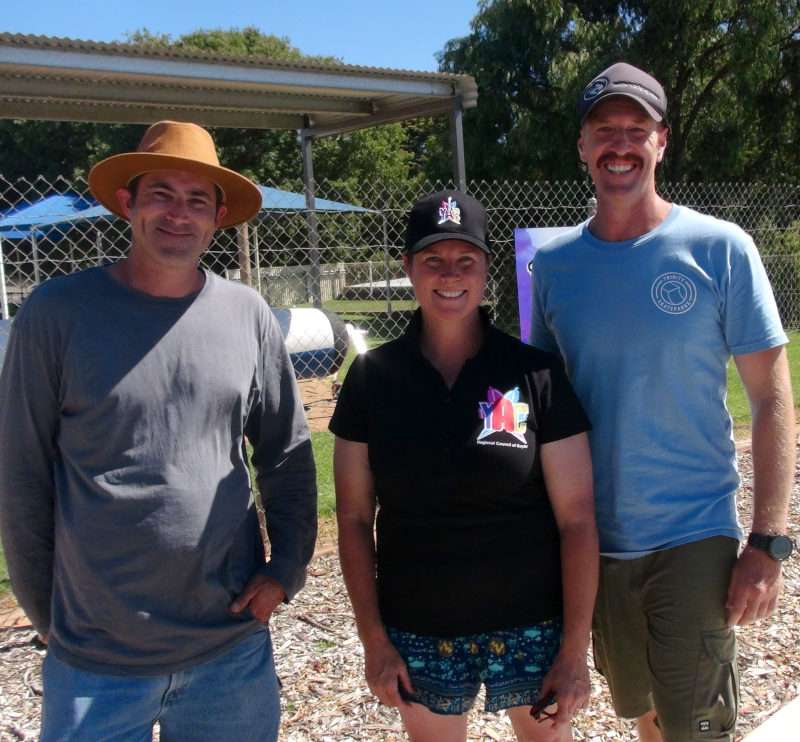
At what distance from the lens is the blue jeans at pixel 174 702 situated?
6.22 feet

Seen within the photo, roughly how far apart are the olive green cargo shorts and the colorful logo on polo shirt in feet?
2.08

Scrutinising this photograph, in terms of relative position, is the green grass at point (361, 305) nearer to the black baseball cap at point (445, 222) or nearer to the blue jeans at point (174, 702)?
the black baseball cap at point (445, 222)

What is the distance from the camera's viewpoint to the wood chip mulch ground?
3092 millimetres

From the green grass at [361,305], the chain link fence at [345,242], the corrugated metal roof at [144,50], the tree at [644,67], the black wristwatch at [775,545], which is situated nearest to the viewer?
the black wristwatch at [775,545]

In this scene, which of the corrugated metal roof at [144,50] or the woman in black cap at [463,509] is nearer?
the woman in black cap at [463,509]

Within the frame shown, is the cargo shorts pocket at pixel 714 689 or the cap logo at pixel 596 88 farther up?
the cap logo at pixel 596 88

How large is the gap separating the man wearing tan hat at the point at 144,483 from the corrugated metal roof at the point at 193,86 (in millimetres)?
3917

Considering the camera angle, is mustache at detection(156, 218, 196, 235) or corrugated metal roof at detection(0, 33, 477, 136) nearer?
mustache at detection(156, 218, 196, 235)

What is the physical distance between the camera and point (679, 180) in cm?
2162

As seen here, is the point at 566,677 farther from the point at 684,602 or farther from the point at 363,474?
the point at 363,474

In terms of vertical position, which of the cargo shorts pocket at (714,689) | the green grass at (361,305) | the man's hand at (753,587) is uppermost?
the green grass at (361,305)

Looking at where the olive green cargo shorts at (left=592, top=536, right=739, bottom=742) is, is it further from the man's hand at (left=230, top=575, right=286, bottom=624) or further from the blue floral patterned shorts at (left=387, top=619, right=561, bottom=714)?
the man's hand at (left=230, top=575, right=286, bottom=624)

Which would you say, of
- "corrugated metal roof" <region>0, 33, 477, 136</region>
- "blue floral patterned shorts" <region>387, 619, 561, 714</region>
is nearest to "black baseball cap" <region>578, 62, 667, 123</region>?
"blue floral patterned shorts" <region>387, 619, 561, 714</region>

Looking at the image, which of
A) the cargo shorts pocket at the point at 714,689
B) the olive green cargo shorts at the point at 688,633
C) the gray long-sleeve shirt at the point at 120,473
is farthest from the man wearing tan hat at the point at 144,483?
the cargo shorts pocket at the point at 714,689
